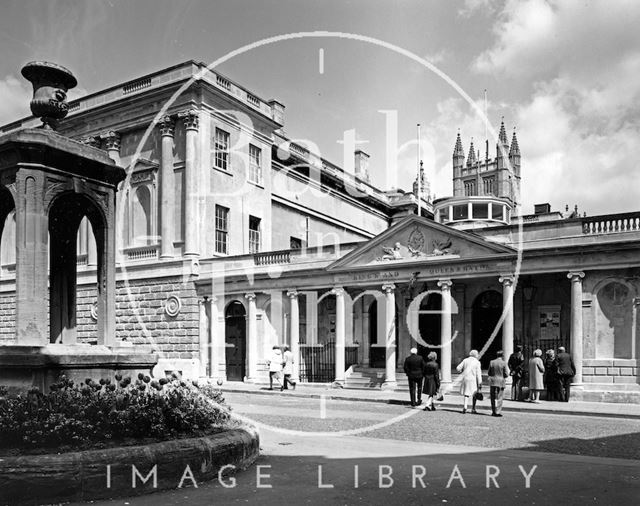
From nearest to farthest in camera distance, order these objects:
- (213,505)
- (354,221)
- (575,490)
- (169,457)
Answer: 1. (213,505)
2. (169,457)
3. (575,490)
4. (354,221)

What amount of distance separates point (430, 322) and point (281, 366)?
6.83 m

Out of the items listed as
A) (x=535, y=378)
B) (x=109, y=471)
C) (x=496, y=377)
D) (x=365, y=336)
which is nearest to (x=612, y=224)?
(x=535, y=378)

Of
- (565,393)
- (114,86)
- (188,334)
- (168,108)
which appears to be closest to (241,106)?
(168,108)

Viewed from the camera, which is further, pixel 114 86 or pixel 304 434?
pixel 114 86

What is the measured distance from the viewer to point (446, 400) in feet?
69.1

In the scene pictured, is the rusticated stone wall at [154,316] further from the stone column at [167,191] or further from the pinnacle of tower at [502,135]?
the pinnacle of tower at [502,135]

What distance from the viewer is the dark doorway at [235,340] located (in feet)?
100

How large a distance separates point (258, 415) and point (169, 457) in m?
8.89

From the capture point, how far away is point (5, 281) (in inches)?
1433

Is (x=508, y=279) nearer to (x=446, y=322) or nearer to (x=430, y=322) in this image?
(x=446, y=322)

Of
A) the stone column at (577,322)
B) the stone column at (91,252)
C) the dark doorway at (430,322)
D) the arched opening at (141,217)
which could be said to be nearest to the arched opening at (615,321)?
the stone column at (577,322)

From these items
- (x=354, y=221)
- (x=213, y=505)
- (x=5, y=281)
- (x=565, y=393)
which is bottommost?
(x=565, y=393)

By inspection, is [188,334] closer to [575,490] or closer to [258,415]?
[258,415]

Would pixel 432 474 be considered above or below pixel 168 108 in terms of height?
below
